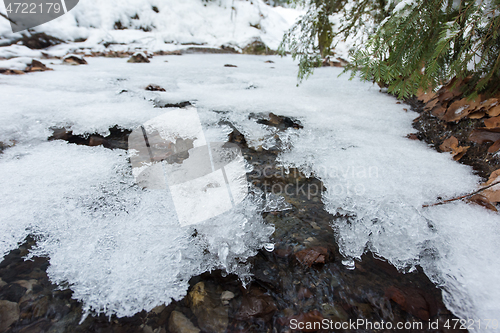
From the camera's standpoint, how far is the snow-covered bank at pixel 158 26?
730 centimetres

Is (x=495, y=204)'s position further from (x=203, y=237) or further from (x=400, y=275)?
(x=203, y=237)

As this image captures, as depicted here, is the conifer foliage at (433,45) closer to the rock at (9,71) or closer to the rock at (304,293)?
the rock at (304,293)

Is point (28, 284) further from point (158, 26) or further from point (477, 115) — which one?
point (158, 26)

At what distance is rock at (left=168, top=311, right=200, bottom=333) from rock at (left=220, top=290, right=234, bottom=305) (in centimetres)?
15

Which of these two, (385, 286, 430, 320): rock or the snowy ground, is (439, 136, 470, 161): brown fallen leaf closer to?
the snowy ground

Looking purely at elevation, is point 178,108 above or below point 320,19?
below

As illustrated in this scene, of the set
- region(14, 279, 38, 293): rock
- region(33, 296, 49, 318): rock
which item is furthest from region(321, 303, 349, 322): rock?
region(14, 279, 38, 293): rock

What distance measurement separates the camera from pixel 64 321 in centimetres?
86

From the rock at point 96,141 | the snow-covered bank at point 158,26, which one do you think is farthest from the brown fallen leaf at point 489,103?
the snow-covered bank at point 158,26

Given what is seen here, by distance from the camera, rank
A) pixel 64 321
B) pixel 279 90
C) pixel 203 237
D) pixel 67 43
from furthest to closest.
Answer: pixel 67 43 → pixel 279 90 → pixel 203 237 → pixel 64 321

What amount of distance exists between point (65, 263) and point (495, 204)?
93.1 inches

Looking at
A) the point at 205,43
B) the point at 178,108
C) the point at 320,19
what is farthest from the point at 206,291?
the point at 205,43

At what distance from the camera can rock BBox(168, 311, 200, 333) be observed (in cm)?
89

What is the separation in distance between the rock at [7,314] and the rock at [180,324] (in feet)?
1.96
